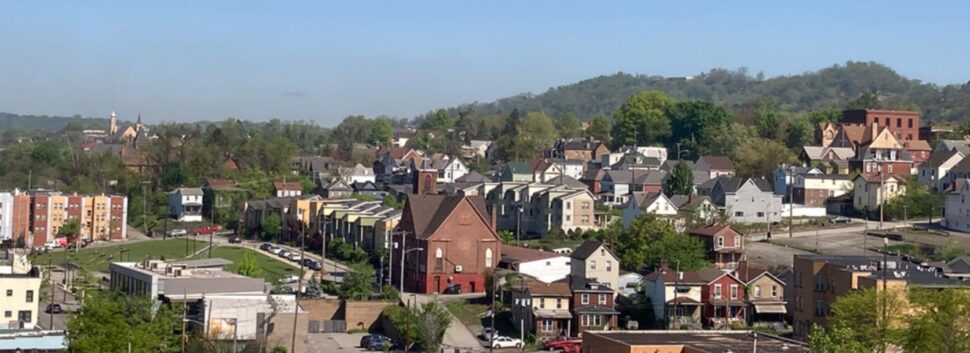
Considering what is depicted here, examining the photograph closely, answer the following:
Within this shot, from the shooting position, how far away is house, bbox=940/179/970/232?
5319 cm

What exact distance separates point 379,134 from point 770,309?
7126 cm

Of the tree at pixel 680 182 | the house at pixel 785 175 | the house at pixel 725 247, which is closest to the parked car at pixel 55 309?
the house at pixel 725 247

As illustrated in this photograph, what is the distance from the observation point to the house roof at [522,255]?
46750 mm

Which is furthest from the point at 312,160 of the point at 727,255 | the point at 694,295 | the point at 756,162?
the point at 694,295

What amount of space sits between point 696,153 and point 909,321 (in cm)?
5195

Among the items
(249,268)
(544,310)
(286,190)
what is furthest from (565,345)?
(286,190)

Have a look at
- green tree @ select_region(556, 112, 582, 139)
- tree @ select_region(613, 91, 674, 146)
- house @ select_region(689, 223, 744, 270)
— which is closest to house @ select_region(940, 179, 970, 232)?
house @ select_region(689, 223, 744, 270)

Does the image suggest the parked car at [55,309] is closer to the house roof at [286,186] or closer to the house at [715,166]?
the house roof at [286,186]

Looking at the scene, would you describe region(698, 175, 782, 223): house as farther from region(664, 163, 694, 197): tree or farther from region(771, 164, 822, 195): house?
region(771, 164, 822, 195): house

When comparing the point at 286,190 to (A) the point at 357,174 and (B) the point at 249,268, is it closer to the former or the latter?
(A) the point at 357,174

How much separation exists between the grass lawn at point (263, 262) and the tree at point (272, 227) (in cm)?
408

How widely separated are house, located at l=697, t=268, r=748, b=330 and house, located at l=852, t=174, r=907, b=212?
1922 cm

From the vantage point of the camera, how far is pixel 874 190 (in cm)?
5919

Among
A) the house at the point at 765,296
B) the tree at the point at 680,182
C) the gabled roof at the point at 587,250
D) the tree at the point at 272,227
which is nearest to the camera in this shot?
the house at the point at 765,296
